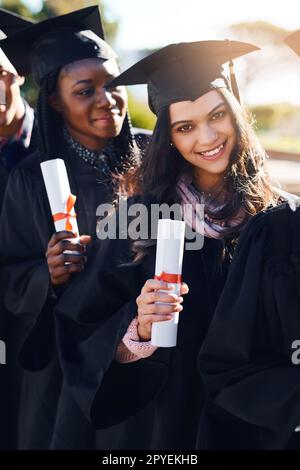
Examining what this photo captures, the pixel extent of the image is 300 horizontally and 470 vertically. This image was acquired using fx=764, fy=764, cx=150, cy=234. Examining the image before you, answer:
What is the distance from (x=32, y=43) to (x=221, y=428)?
6.29 ft

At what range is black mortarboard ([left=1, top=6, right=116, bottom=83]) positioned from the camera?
3164 mm

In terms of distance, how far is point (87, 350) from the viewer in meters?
2.54

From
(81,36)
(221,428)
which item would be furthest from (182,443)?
(81,36)

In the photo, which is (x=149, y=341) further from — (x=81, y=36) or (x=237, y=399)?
(x=81, y=36)

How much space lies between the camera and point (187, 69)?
252 centimetres

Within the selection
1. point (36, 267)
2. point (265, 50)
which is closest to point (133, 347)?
point (36, 267)

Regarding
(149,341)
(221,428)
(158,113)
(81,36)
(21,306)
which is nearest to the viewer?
(221,428)

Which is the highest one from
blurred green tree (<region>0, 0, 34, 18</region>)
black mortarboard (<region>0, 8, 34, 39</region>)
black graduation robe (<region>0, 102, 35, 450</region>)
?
blurred green tree (<region>0, 0, 34, 18</region>)

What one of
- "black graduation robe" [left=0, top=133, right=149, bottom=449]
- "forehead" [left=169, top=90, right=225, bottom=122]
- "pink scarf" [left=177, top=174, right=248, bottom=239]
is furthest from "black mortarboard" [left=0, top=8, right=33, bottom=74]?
"pink scarf" [left=177, top=174, right=248, bottom=239]

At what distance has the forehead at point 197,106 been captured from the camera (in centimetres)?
240

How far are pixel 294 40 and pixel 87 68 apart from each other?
3.76 feet

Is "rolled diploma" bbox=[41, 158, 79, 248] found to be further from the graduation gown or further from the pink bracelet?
the graduation gown

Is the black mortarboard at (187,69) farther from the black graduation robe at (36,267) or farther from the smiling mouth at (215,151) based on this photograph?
the black graduation robe at (36,267)

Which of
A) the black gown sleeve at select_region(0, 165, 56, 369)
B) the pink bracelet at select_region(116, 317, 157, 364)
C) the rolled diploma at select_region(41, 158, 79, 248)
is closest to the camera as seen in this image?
the pink bracelet at select_region(116, 317, 157, 364)
